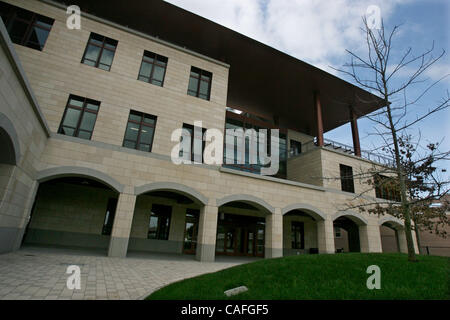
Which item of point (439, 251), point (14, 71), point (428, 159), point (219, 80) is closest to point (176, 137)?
point (219, 80)

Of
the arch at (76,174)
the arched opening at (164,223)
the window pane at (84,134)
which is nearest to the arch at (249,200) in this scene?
the arched opening at (164,223)

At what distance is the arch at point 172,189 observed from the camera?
12594mm

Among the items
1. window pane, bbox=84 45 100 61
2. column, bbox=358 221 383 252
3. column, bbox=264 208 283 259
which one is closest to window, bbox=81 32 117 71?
window pane, bbox=84 45 100 61

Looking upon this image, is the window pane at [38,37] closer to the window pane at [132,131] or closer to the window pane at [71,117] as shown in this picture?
the window pane at [71,117]

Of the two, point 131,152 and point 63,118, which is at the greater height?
point 63,118

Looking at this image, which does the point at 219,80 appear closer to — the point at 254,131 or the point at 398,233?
the point at 254,131

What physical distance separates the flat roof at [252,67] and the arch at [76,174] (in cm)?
1219

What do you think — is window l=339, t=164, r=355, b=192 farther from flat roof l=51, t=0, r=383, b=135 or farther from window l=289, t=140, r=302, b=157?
flat roof l=51, t=0, r=383, b=135

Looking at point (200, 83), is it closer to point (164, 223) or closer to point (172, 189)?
point (172, 189)

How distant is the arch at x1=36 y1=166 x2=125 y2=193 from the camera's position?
35.9 feet

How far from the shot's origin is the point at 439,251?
22.6m

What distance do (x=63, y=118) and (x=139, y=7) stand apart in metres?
9.70

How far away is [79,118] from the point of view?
12.9m

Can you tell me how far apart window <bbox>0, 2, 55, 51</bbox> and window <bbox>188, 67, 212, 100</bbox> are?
8650mm
